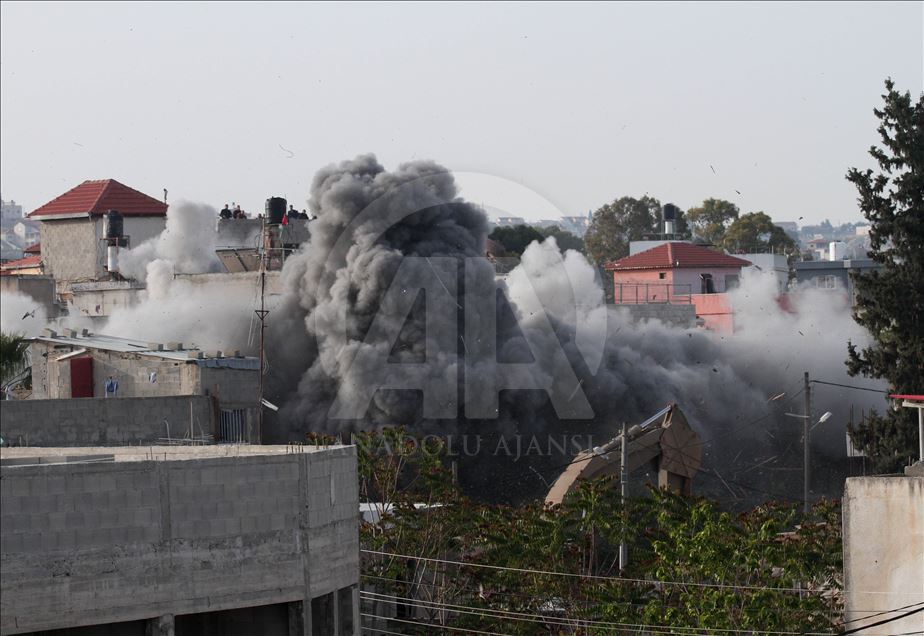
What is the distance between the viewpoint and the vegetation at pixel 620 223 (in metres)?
109

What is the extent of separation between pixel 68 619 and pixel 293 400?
2976cm

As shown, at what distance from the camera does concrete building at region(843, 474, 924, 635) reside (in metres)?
21.2

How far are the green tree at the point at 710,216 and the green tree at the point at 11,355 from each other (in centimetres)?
7659

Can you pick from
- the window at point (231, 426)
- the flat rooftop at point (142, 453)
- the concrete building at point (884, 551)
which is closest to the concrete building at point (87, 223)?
the window at point (231, 426)

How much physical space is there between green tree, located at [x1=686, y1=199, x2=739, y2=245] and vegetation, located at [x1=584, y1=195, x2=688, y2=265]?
3.30 metres

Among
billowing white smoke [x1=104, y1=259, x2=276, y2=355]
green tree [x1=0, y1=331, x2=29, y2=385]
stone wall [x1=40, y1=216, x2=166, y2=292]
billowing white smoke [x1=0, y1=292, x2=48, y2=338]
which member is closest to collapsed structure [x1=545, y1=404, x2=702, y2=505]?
green tree [x1=0, y1=331, x2=29, y2=385]

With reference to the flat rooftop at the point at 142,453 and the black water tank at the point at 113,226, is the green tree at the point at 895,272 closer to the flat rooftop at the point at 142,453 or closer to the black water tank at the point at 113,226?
the flat rooftop at the point at 142,453

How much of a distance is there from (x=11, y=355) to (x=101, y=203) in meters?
31.9

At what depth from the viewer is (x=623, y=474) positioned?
30125 millimetres

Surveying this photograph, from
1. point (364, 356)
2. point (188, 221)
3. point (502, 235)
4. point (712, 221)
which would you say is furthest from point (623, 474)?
point (712, 221)

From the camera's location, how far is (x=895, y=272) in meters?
42.5

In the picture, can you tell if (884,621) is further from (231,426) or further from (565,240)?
(565,240)

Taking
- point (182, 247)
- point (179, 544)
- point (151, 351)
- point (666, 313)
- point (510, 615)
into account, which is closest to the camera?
point (179, 544)

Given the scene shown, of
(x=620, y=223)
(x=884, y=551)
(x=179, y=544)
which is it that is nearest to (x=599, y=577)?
(x=884, y=551)
